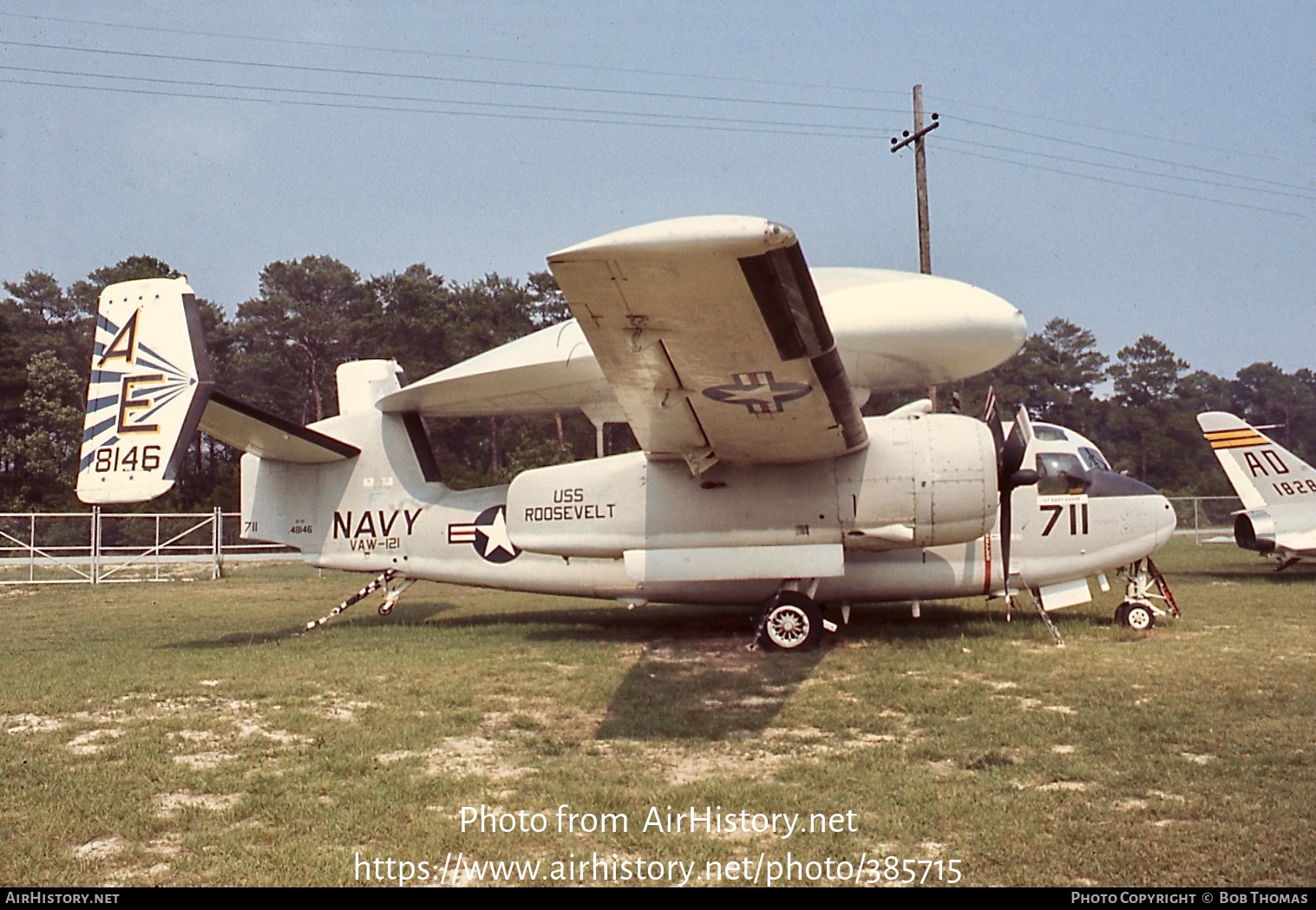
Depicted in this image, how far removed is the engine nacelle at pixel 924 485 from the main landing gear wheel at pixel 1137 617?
264cm

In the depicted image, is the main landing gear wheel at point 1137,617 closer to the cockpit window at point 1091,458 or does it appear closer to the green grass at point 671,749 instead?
the green grass at point 671,749

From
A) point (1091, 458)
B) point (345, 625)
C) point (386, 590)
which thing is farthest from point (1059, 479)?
point (345, 625)

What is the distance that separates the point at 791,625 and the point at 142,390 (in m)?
7.27

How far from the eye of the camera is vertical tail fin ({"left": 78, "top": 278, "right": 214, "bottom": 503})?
347 inches

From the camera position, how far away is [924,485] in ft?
30.9

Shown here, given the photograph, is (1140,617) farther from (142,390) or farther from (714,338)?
(142,390)

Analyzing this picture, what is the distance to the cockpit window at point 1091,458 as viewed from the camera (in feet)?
38.4

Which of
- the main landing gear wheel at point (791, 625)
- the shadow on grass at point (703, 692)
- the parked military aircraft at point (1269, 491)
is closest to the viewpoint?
the shadow on grass at point (703, 692)

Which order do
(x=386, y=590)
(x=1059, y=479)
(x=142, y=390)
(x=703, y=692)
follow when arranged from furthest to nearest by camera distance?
(x=386, y=590) < (x=1059, y=479) < (x=142, y=390) < (x=703, y=692)

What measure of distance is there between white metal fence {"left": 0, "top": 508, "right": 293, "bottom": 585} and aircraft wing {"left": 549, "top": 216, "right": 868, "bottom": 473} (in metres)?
19.9

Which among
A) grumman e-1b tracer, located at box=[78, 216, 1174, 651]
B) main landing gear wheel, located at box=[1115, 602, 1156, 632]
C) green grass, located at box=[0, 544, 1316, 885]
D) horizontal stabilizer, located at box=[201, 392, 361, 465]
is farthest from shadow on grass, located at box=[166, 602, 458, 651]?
main landing gear wheel, located at box=[1115, 602, 1156, 632]

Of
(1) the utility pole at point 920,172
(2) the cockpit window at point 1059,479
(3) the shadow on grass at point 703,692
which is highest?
(1) the utility pole at point 920,172

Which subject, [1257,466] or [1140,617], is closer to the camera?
[1140,617]

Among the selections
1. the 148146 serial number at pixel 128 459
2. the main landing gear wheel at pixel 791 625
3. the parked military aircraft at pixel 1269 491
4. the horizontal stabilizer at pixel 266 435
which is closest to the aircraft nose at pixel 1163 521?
the main landing gear wheel at pixel 791 625
